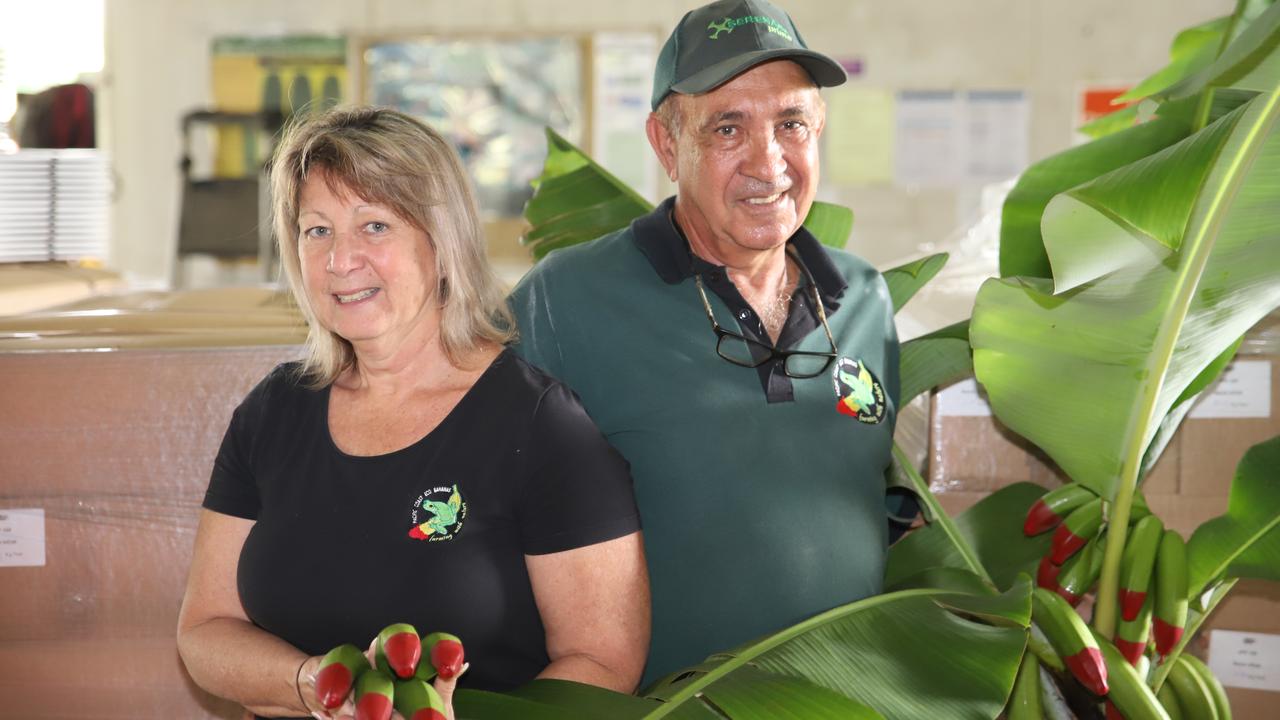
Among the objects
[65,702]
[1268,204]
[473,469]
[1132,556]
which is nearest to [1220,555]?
[1132,556]

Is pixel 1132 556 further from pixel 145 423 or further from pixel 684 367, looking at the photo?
pixel 145 423

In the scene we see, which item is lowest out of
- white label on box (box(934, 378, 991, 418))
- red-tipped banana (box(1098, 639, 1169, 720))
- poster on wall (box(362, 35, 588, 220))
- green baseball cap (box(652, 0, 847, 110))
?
red-tipped banana (box(1098, 639, 1169, 720))

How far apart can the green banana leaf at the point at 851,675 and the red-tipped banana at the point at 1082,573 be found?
22cm

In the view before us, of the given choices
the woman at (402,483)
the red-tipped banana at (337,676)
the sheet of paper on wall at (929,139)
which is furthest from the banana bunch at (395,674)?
the sheet of paper on wall at (929,139)

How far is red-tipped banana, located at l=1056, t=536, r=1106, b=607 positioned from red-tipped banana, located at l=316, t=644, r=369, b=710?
2.76ft

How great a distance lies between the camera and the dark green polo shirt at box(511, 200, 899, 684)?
1.24 m

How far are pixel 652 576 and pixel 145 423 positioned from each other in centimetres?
67

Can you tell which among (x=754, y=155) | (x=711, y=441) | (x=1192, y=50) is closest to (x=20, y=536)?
(x=711, y=441)

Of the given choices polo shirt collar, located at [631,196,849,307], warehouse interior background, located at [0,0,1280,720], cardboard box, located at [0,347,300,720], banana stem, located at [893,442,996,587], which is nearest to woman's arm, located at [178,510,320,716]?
cardboard box, located at [0,347,300,720]

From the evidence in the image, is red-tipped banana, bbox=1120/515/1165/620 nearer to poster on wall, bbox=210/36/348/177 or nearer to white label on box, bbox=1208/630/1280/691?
white label on box, bbox=1208/630/1280/691

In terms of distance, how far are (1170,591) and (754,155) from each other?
2.23ft

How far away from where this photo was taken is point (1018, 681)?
1.22 metres

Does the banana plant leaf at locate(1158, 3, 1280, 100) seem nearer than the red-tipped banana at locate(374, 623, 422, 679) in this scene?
No

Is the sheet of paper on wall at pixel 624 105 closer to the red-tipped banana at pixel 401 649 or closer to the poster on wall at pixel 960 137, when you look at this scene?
the poster on wall at pixel 960 137
